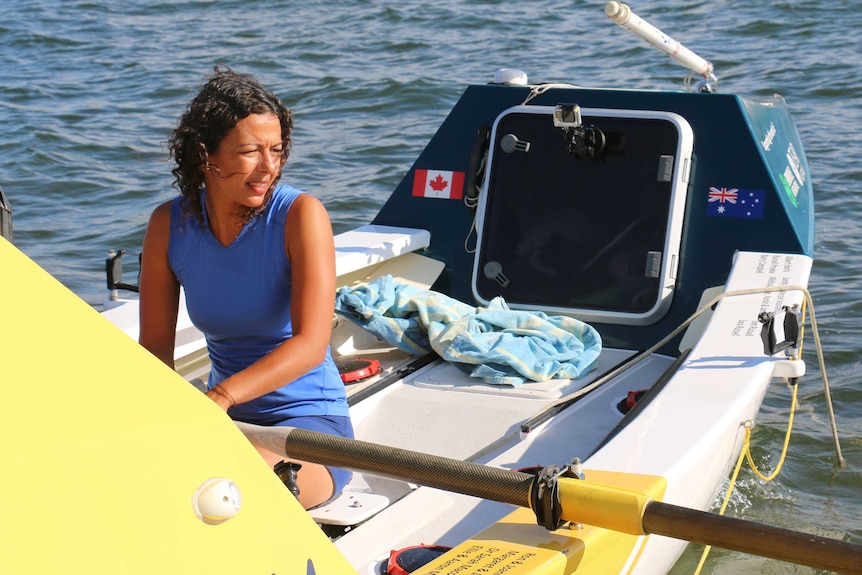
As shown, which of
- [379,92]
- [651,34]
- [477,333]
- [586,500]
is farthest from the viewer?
[379,92]

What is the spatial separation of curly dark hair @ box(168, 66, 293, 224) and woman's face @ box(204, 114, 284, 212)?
15 millimetres

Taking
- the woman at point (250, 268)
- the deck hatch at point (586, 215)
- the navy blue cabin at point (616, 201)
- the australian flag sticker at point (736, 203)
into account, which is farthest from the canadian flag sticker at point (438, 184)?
the woman at point (250, 268)

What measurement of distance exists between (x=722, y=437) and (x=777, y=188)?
143cm

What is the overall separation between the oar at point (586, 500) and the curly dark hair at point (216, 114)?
0.70 meters

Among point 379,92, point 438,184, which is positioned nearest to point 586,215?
point 438,184

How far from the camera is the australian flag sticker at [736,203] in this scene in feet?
12.6

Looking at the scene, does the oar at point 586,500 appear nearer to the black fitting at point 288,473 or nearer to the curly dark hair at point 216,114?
the black fitting at point 288,473

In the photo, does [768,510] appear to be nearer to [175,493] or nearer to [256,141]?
[256,141]

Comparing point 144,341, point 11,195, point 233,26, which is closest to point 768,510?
point 144,341

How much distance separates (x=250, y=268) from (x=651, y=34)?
6.92ft

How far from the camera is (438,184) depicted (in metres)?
4.32

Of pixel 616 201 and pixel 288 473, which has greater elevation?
pixel 616 201

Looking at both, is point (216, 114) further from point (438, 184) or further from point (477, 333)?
point (438, 184)

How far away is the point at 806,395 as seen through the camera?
4.58 metres
